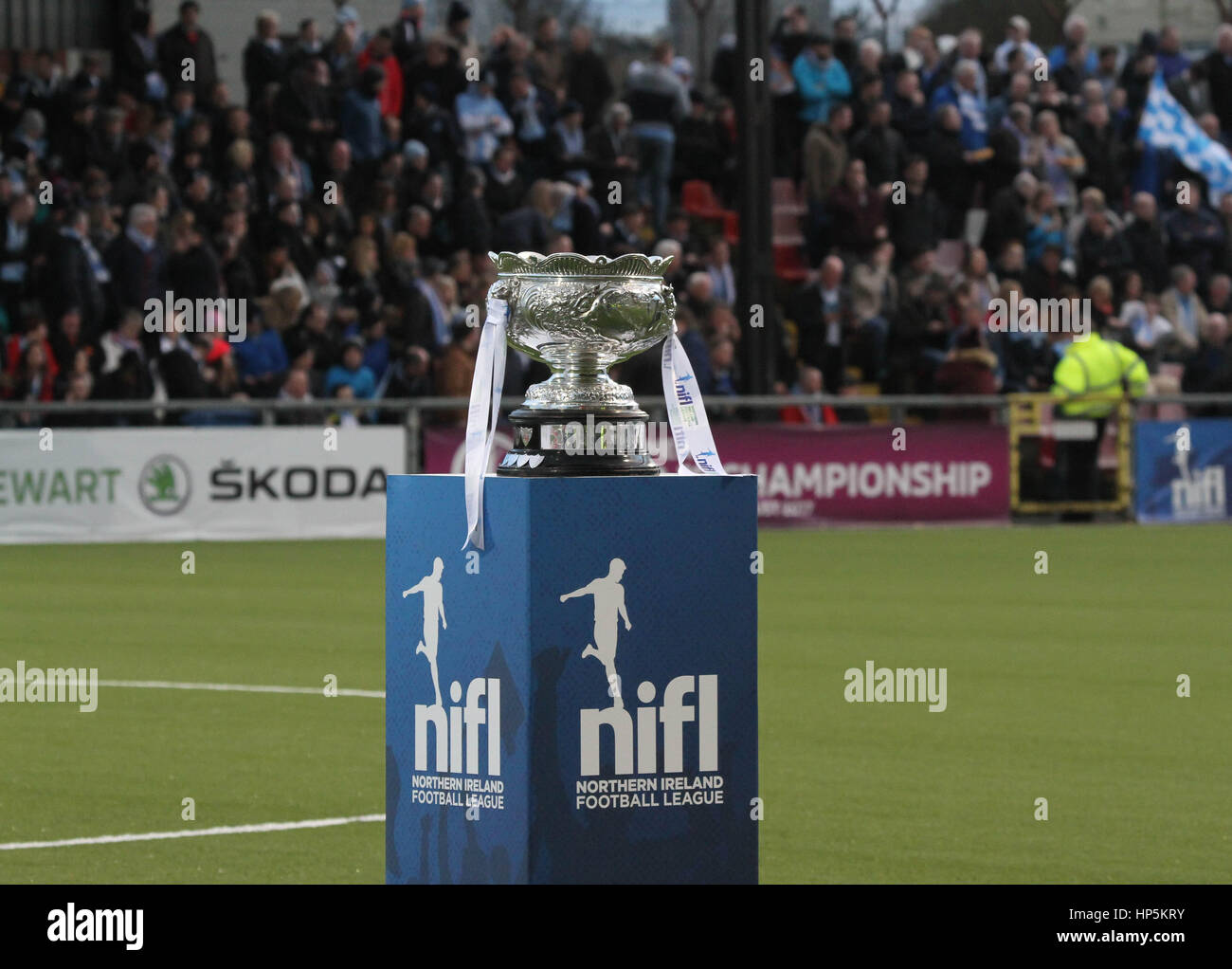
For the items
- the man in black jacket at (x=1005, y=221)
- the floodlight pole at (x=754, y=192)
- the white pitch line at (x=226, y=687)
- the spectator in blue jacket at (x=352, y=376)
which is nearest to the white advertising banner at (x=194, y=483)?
the spectator in blue jacket at (x=352, y=376)

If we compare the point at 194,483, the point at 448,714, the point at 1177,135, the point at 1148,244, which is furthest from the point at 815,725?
the point at 1177,135

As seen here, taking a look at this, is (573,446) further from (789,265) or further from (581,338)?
(789,265)

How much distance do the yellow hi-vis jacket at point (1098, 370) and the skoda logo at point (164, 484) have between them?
930 cm

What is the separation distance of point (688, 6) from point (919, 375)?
25.7 ft

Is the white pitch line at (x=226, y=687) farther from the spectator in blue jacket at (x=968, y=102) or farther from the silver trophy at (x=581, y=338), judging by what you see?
the spectator in blue jacket at (x=968, y=102)

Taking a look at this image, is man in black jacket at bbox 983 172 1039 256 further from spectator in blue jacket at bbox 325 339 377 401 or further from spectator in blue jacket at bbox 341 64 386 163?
spectator in blue jacket at bbox 325 339 377 401

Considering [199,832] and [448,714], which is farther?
[199,832]

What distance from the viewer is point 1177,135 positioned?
29922mm

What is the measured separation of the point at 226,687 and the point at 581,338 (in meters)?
7.10

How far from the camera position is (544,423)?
5762 mm

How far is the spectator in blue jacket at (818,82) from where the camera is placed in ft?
92.1

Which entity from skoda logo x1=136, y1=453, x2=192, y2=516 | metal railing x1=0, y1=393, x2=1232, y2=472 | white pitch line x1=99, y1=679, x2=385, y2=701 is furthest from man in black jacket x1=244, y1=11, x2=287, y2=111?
white pitch line x1=99, y1=679, x2=385, y2=701

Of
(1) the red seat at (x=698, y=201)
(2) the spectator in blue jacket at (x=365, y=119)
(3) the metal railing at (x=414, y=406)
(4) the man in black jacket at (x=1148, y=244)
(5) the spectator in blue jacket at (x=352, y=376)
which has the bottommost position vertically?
(3) the metal railing at (x=414, y=406)
